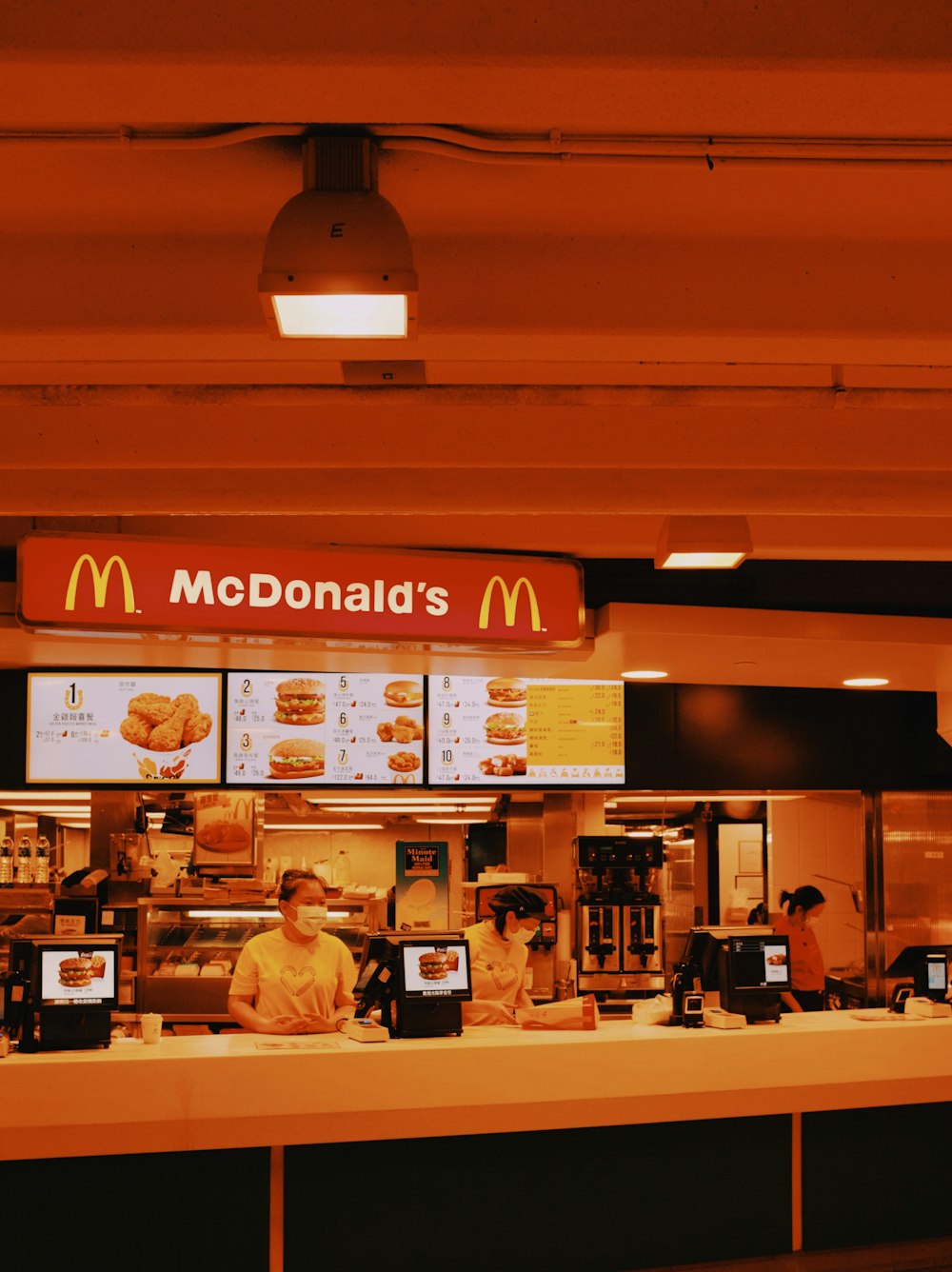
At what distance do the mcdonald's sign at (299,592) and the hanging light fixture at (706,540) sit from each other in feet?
1.20

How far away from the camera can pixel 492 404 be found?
372cm

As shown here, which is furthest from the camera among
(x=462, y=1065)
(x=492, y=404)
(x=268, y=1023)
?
(x=268, y=1023)

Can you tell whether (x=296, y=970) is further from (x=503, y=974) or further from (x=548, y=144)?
(x=548, y=144)

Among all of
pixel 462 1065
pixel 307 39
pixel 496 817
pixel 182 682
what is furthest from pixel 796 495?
pixel 496 817

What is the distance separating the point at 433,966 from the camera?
5.10 m

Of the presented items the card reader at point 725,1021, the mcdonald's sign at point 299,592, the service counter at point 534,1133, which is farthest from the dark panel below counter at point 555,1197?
the mcdonald's sign at point 299,592

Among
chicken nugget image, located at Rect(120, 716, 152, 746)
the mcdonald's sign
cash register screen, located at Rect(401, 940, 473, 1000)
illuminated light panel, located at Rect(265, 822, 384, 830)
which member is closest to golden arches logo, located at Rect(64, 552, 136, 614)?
the mcdonald's sign

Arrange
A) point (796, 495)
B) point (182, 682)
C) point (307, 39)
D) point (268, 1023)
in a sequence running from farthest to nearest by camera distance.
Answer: point (182, 682)
point (268, 1023)
point (796, 495)
point (307, 39)

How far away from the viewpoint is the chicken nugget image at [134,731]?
7078mm

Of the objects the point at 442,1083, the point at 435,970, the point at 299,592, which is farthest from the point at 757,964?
the point at 299,592

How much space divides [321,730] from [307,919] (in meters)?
1.89

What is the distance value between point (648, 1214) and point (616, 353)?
3.64 metres

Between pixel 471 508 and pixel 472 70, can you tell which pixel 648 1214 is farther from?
pixel 472 70

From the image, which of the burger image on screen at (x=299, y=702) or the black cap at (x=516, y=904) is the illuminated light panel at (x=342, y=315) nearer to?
the black cap at (x=516, y=904)
